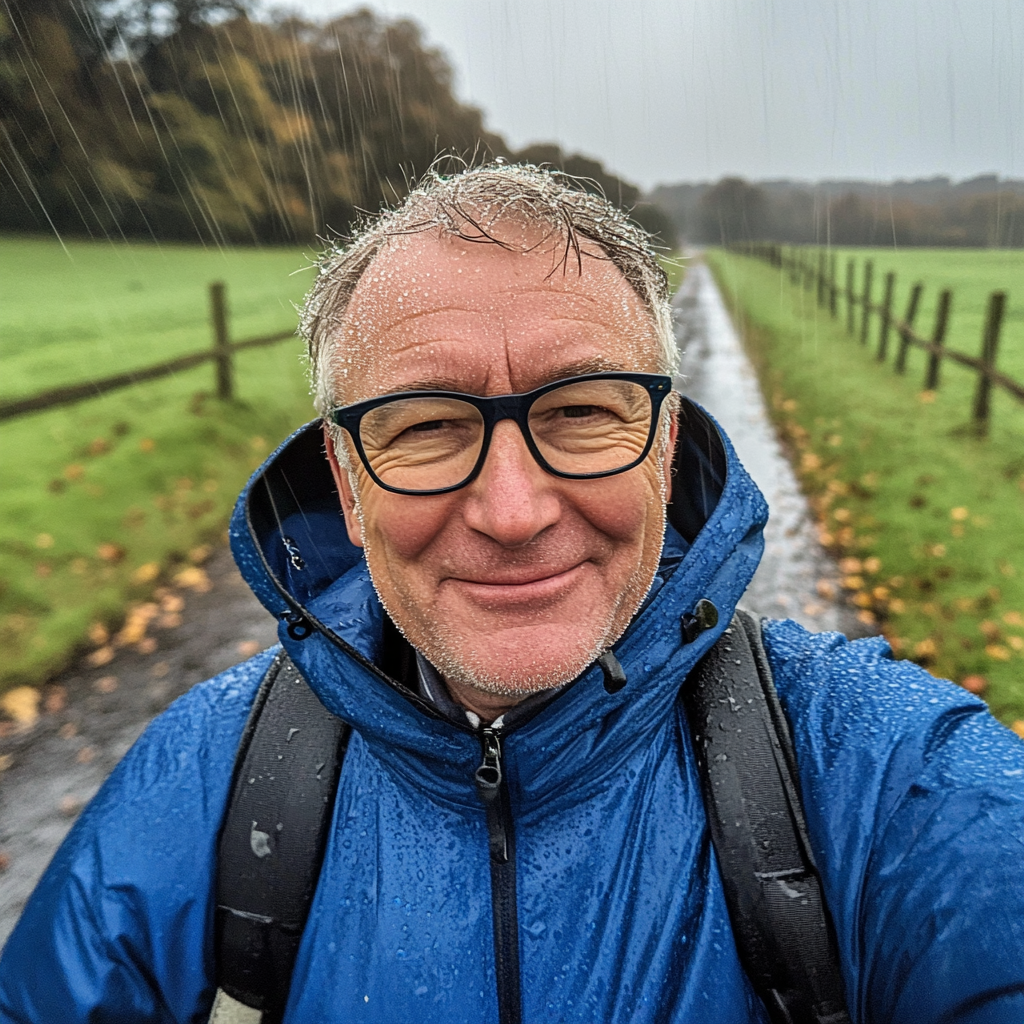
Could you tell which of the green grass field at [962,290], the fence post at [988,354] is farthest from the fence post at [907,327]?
the fence post at [988,354]

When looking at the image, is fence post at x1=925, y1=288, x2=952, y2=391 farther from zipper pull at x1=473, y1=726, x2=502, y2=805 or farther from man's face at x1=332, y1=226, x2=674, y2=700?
zipper pull at x1=473, y1=726, x2=502, y2=805

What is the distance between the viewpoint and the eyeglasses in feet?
4.64

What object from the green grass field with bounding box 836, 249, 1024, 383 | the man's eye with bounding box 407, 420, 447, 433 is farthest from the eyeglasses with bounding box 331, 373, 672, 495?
the green grass field with bounding box 836, 249, 1024, 383

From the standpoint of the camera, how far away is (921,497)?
6.87 meters

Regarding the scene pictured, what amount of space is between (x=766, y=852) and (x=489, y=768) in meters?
0.53

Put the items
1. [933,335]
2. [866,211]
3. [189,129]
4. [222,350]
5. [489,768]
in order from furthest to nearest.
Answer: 1. [866,211]
2. [189,129]
3. [933,335]
4. [222,350]
5. [489,768]

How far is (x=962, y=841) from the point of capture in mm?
1196

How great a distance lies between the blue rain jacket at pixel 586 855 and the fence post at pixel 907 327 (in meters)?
12.4

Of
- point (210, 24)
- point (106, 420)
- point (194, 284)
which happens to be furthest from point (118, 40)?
point (106, 420)

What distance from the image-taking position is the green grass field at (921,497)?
4.80 metres

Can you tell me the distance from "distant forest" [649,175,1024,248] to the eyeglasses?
12.1 metres

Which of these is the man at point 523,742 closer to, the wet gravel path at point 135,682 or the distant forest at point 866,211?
the wet gravel path at point 135,682

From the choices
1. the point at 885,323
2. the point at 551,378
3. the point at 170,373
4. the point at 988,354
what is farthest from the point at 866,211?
the point at 551,378

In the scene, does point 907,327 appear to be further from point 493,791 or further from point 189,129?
point 189,129
